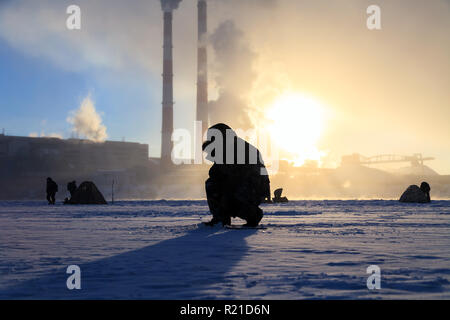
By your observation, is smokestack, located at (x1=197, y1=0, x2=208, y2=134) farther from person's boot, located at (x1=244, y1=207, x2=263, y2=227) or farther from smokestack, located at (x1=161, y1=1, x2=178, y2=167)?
person's boot, located at (x1=244, y1=207, x2=263, y2=227)

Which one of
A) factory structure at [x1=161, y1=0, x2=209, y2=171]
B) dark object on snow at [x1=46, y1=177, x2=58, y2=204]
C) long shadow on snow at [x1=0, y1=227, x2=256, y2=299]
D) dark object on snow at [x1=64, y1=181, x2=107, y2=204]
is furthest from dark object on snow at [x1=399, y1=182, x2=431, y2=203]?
factory structure at [x1=161, y1=0, x2=209, y2=171]

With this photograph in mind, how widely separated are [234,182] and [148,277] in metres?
6.45

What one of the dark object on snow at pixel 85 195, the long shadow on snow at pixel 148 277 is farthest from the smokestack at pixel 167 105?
the long shadow on snow at pixel 148 277

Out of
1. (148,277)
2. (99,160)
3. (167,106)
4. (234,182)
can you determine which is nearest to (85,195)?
(234,182)

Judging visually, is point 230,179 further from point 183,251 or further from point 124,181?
point 124,181

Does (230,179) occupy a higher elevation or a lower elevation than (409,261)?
higher

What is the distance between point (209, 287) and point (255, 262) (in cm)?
143

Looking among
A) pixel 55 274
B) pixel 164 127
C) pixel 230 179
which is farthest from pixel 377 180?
pixel 55 274

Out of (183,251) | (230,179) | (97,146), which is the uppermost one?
(97,146)

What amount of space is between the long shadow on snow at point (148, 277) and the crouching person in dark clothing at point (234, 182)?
4163mm

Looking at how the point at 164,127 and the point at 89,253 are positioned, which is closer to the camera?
the point at 89,253

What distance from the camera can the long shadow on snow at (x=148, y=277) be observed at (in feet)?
11.6

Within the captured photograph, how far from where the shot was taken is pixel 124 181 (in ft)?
237
